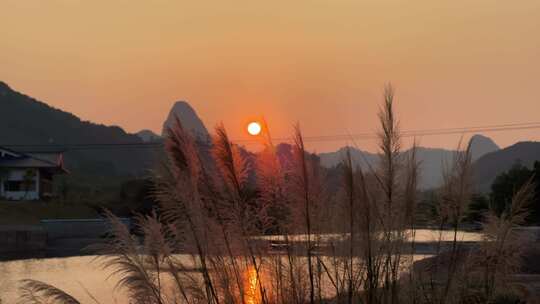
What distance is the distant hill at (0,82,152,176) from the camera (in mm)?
122256

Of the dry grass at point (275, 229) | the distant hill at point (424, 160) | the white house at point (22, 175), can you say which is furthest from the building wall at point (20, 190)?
the dry grass at point (275, 229)

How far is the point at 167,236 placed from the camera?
196 inches

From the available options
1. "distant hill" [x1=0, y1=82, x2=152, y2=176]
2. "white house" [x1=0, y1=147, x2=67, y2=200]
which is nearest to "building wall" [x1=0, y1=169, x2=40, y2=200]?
"white house" [x1=0, y1=147, x2=67, y2=200]

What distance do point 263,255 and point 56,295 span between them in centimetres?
134

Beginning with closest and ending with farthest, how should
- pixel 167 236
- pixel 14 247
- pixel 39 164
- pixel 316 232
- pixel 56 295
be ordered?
pixel 56 295 → pixel 316 232 → pixel 167 236 → pixel 14 247 → pixel 39 164

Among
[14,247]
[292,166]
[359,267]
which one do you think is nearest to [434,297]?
[359,267]

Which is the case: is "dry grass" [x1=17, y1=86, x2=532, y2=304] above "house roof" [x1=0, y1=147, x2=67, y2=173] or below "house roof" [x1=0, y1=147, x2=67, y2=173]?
below

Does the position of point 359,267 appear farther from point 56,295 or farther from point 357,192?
point 56,295

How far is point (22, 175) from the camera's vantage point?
49.5 m

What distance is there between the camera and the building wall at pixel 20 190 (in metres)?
48.3

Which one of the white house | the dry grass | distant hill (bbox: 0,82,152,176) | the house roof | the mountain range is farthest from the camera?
distant hill (bbox: 0,82,152,176)

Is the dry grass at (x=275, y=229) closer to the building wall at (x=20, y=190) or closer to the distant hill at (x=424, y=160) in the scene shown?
the distant hill at (x=424, y=160)

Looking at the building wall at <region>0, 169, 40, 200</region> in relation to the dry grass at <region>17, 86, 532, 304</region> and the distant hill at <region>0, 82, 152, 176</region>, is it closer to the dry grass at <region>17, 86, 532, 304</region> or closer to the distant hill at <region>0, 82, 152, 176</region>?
the dry grass at <region>17, 86, 532, 304</region>

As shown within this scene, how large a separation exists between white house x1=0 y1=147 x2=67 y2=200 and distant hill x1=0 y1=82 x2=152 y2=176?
63959 mm
